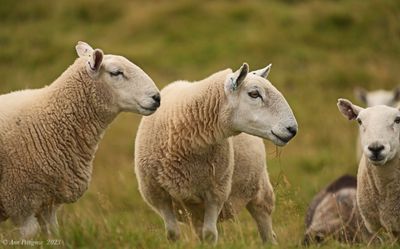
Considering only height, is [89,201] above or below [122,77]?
below

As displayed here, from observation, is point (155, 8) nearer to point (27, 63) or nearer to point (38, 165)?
point (27, 63)

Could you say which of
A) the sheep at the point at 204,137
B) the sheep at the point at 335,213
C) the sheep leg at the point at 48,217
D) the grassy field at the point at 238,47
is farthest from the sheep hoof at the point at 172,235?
the grassy field at the point at 238,47

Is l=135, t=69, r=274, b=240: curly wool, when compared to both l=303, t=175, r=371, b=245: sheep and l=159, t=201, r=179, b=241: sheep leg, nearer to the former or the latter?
l=159, t=201, r=179, b=241: sheep leg

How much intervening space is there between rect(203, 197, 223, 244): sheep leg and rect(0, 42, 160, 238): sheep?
104 cm

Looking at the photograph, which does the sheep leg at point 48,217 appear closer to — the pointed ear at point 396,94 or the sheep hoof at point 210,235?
the sheep hoof at point 210,235

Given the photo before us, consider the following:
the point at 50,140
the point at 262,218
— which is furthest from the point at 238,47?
the point at 50,140

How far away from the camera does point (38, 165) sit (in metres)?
7.48

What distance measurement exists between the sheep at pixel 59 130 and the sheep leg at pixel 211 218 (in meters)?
1.04

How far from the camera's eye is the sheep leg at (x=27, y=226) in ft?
24.3

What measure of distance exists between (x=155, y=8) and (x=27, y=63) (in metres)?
3.58

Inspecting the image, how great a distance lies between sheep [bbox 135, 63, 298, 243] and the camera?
7.82 m

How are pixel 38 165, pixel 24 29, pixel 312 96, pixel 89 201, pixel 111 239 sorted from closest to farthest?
pixel 111 239 → pixel 38 165 → pixel 89 201 → pixel 312 96 → pixel 24 29

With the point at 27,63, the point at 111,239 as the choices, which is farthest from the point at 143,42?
the point at 111,239

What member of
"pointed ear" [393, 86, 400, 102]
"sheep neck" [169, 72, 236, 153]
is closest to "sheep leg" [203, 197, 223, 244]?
"sheep neck" [169, 72, 236, 153]
